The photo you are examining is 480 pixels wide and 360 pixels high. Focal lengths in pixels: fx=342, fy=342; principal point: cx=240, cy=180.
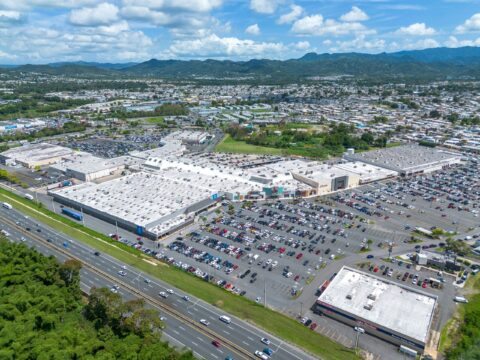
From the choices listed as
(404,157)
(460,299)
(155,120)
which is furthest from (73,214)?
(155,120)

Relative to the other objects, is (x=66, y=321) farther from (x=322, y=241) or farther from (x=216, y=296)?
(x=322, y=241)

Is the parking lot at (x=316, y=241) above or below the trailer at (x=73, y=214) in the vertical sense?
below

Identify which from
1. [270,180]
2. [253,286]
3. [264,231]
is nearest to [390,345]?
[253,286]

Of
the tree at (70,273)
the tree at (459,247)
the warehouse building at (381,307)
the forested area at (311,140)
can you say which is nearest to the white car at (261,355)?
the warehouse building at (381,307)

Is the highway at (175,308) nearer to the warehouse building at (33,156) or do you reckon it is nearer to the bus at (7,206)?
the bus at (7,206)

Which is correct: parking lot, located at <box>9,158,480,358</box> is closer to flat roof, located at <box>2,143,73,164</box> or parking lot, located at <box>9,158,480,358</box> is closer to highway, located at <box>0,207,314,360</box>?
highway, located at <box>0,207,314,360</box>

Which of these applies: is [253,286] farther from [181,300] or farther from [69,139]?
[69,139]
